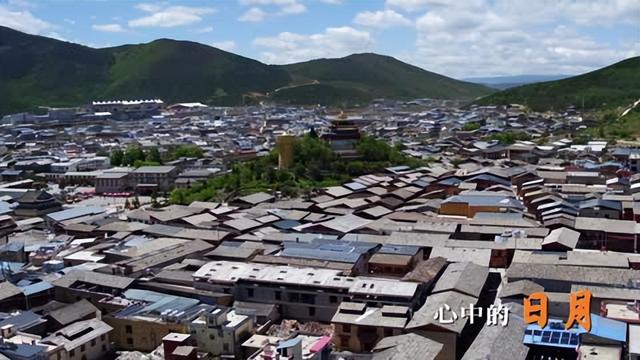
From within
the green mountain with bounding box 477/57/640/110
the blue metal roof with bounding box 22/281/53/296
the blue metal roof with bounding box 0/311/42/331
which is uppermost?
the green mountain with bounding box 477/57/640/110

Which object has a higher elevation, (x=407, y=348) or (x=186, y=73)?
(x=186, y=73)

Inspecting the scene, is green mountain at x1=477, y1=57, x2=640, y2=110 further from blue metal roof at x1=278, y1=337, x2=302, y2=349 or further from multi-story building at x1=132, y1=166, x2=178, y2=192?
blue metal roof at x1=278, y1=337, x2=302, y2=349

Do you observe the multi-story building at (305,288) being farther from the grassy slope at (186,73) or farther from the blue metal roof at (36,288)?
the grassy slope at (186,73)

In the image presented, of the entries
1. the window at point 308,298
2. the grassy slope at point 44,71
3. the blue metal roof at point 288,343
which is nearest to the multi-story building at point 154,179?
the window at point 308,298

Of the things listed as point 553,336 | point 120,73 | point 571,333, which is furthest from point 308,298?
point 120,73

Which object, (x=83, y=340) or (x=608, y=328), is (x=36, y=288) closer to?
(x=83, y=340)

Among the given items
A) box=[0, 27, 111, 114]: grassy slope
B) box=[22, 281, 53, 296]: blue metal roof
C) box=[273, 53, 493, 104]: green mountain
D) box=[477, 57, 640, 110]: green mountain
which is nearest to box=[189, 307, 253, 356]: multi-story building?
box=[22, 281, 53, 296]: blue metal roof
